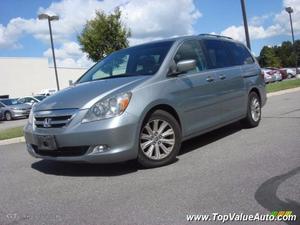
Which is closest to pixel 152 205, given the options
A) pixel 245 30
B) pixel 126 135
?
pixel 126 135

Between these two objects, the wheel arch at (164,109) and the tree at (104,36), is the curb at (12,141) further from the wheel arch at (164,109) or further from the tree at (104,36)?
the tree at (104,36)

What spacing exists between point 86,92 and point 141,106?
0.76m

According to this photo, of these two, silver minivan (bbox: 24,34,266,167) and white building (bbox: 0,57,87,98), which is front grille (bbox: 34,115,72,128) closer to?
silver minivan (bbox: 24,34,266,167)

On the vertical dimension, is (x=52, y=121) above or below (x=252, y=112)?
above

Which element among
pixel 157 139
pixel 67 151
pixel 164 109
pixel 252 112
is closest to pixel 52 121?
pixel 67 151

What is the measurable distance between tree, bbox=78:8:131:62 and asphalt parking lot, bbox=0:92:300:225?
68.8 ft

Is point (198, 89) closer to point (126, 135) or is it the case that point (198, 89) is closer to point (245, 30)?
point (126, 135)

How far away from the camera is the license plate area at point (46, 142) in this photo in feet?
17.5

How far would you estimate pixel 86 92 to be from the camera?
5.55 metres

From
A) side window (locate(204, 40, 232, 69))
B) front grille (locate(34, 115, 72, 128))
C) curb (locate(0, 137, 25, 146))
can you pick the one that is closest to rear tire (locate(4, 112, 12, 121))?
curb (locate(0, 137, 25, 146))

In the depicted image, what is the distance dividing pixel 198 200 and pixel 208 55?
342 centimetres

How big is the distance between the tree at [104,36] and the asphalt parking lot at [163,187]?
2096 cm

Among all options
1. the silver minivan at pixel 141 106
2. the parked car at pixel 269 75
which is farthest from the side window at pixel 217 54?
the parked car at pixel 269 75

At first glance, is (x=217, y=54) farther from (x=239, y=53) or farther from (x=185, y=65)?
(x=185, y=65)
